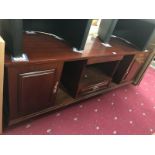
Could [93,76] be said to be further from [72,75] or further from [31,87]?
[31,87]

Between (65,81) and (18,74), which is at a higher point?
(18,74)

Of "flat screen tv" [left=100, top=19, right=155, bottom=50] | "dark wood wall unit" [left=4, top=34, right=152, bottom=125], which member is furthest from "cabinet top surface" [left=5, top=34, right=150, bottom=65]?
"flat screen tv" [left=100, top=19, right=155, bottom=50]

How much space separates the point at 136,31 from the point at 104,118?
93 cm

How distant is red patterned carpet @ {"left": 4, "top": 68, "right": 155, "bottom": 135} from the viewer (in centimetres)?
118

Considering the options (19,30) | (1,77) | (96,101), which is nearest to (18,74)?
(1,77)

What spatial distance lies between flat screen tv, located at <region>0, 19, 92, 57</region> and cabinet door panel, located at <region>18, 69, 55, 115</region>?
167 millimetres

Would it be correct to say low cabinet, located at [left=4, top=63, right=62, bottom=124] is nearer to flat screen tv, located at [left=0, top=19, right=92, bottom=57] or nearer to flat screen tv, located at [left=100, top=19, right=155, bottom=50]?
flat screen tv, located at [left=0, top=19, right=92, bottom=57]

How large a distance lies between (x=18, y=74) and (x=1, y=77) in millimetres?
95

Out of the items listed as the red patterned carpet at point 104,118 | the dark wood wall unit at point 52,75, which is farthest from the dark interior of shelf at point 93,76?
the red patterned carpet at point 104,118

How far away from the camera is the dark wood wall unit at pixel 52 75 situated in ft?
2.93

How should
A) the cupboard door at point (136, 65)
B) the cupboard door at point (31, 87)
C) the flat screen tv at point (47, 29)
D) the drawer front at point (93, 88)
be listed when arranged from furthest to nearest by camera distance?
the cupboard door at point (136, 65) < the drawer front at point (93, 88) < the cupboard door at point (31, 87) < the flat screen tv at point (47, 29)

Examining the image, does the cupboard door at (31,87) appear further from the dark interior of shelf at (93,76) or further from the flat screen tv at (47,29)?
the dark interior of shelf at (93,76)

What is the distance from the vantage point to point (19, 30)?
2.47 feet
